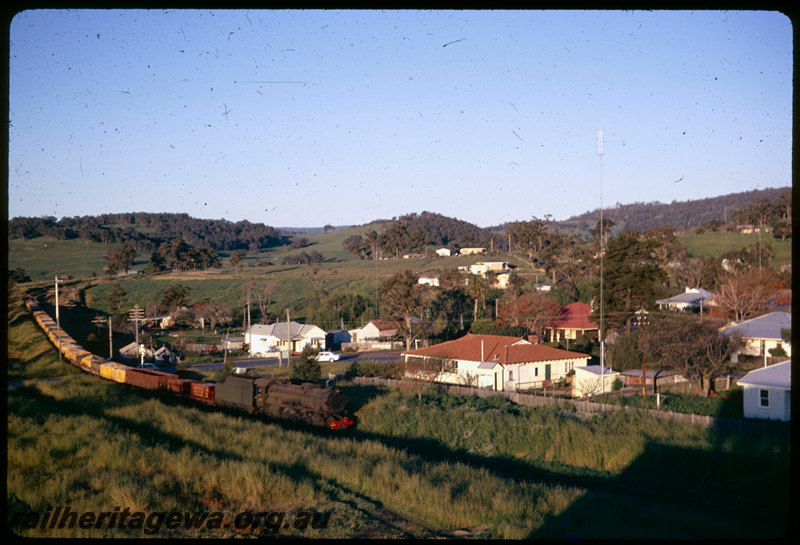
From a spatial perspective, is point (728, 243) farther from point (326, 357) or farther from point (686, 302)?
point (326, 357)

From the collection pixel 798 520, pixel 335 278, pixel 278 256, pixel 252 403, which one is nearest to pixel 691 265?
pixel 335 278

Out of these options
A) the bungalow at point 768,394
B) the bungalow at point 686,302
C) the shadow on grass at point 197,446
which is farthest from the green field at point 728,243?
the shadow on grass at point 197,446

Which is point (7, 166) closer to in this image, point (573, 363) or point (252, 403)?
point (252, 403)

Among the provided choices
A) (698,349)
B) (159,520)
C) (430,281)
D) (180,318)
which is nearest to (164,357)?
(180,318)

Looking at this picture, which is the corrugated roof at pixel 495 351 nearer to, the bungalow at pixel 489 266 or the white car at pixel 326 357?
the white car at pixel 326 357

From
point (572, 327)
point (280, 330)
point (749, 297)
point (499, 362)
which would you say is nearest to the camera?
point (499, 362)
